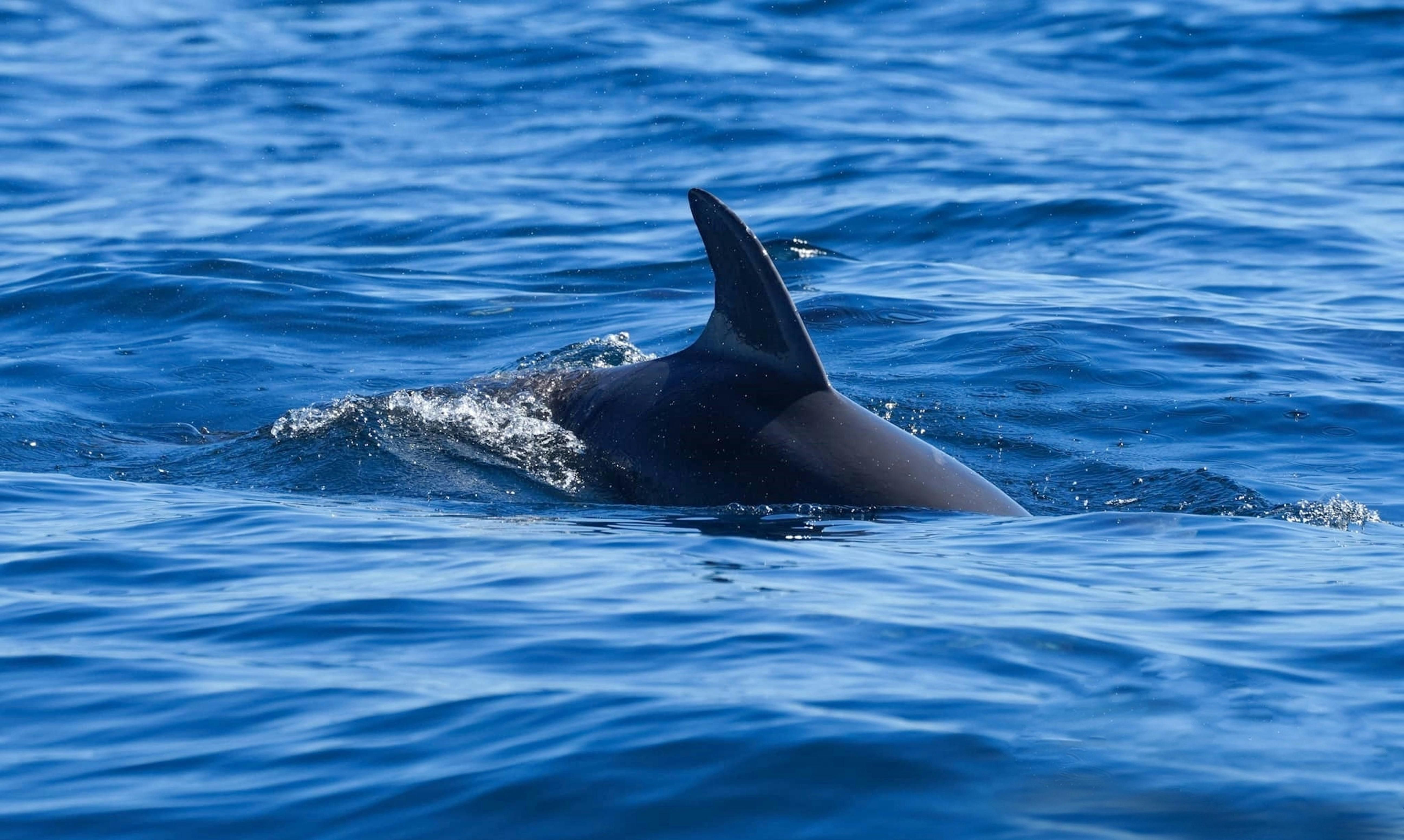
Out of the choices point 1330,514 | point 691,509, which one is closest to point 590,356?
point 691,509

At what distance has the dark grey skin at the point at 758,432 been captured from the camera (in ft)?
31.3

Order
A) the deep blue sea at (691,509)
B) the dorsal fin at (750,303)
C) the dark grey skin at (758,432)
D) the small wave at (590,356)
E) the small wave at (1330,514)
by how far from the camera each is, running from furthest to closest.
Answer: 1. the small wave at (590,356)
2. the small wave at (1330,514)
3. the dark grey skin at (758,432)
4. the dorsal fin at (750,303)
5. the deep blue sea at (691,509)

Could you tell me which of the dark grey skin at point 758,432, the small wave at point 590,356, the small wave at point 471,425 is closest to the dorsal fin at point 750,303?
the dark grey skin at point 758,432

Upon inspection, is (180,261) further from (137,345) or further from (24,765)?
(24,765)

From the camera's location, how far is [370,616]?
295 inches

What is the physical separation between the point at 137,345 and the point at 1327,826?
14.0 metres

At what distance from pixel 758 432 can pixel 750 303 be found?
0.76 meters

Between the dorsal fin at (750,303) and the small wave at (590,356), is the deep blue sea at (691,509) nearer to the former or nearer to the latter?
the small wave at (590,356)

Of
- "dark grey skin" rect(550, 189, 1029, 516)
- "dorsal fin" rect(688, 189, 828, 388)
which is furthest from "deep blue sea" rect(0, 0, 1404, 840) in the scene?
"dorsal fin" rect(688, 189, 828, 388)

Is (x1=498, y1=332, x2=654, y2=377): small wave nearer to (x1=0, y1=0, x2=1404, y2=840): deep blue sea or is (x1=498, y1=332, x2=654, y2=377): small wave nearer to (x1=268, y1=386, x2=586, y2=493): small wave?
(x1=0, y1=0, x2=1404, y2=840): deep blue sea

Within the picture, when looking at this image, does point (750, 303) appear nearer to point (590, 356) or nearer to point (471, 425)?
point (471, 425)

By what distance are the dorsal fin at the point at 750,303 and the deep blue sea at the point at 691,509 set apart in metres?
0.83

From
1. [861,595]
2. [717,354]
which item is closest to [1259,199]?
[717,354]

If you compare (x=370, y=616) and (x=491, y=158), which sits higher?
(x=491, y=158)
